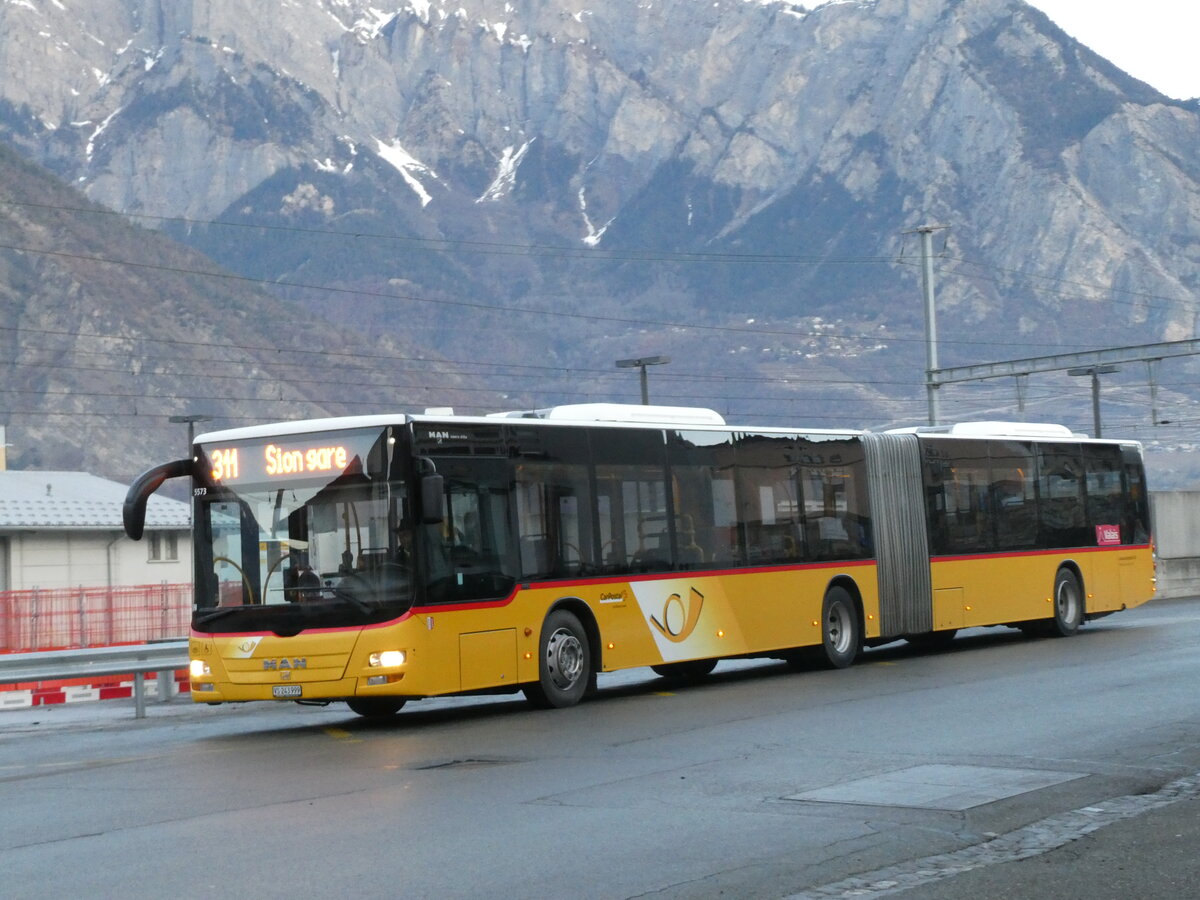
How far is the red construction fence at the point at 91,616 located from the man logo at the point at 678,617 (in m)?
19.0

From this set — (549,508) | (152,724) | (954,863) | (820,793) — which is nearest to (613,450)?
(549,508)

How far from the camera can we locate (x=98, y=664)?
63.5 ft

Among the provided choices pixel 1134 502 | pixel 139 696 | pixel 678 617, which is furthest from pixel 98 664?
pixel 1134 502

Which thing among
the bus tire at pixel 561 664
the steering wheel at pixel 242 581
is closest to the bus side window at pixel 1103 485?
the bus tire at pixel 561 664

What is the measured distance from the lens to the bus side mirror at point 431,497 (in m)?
15.3

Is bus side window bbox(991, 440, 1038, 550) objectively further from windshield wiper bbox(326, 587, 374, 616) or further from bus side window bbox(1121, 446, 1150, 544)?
windshield wiper bbox(326, 587, 374, 616)

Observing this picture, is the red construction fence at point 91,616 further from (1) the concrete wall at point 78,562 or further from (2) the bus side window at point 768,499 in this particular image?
(2) the bus side window at point 768,499

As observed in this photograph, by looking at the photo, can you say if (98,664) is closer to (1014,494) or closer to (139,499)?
(139,499)

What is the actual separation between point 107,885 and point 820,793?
13.8ft

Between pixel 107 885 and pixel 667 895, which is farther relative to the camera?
pixel 107 885

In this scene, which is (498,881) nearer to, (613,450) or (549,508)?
(549,508)

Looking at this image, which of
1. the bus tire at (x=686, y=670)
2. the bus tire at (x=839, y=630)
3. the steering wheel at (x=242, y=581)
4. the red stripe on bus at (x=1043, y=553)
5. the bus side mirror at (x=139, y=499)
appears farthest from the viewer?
the red stripe on bus at (x=1043, y=553)

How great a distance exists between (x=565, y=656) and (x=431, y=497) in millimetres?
2665

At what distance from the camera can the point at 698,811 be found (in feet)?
32.9
